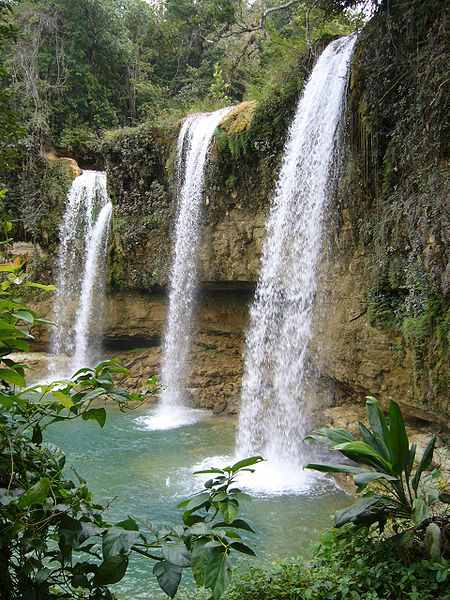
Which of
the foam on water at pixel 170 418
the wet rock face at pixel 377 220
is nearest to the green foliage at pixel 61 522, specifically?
the wet rock face at pixel 377 220

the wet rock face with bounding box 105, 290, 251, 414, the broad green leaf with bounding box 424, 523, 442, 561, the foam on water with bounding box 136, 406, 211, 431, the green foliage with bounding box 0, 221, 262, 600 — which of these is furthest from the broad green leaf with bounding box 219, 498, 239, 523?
the wet rock face with bounding box 105, 290, 251, 414

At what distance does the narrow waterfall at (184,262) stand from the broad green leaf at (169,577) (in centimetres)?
858

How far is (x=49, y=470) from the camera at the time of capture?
2066 millimetres

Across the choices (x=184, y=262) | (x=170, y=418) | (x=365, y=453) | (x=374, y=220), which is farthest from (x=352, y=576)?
(x=184, y=262)

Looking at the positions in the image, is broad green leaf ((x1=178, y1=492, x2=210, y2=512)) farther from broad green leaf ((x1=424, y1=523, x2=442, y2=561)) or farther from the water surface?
the water surface

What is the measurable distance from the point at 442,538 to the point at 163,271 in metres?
9.68

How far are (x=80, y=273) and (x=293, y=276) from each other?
7187mm

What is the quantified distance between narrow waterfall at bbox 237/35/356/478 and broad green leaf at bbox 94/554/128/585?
6021mm

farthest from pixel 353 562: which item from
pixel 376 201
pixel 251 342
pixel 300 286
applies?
pixel 251 342

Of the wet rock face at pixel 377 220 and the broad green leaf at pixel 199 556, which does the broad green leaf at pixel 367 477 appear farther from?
the wet rock face at pixel 377 220

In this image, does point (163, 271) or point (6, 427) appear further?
point (163, 271)

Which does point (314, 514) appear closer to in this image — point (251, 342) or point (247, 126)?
point (251, 342)

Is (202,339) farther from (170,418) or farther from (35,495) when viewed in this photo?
(35,495)

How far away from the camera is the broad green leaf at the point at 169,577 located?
65.2 inches
